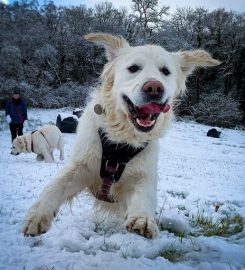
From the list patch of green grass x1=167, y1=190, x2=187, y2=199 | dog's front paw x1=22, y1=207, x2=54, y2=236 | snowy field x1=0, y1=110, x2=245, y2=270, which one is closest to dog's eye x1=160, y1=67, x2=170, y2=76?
snowy field x1=0, y1=110, x2=245, y2=270

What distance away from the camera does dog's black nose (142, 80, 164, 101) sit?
9.70 feet

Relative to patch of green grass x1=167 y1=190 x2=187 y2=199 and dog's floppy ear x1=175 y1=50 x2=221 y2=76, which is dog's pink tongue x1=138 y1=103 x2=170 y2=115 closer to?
dog's floppy ear x1=175 y1=50 x2=221 y2=76

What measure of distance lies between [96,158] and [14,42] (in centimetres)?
2199

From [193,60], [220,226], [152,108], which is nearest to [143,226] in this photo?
[152,108]

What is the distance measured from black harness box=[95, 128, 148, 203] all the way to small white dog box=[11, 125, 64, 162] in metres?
5.79

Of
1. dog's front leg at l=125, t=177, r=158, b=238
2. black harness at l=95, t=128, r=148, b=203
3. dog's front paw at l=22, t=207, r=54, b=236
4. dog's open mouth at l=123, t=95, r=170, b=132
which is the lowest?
dog's front paw at l=22, t=207, r=54, b=236

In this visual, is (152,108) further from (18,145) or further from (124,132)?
(18,145)

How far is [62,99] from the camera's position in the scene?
2369cm

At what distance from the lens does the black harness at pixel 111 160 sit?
10.7ft

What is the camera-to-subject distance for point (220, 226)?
12.2ft

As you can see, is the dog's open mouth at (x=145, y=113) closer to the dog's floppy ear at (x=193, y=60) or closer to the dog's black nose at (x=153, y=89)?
the dog's black nose at (x=153, y=89)

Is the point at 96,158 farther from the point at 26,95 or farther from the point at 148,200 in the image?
the point at 26,95

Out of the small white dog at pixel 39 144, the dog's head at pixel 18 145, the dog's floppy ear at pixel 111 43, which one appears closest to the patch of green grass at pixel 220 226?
the dog's floppy ear at pixel 111 43

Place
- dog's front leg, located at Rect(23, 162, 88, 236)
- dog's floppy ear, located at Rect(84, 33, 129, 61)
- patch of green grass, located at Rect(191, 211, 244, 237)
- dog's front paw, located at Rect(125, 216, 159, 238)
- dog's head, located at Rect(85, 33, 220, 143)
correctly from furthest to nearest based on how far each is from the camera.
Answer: dog's floppy ear, located at Rect(84, 33, 129, 61) → patch of green grass, located at Rect(191, 211, 244, 237) → dog's head, located at Rect(85, 33, 220, 143) → dog's front leg, located at Rect(23, 162, 88, 236) → dog's front paw, located at Rect(125, 216, 159, 238)
